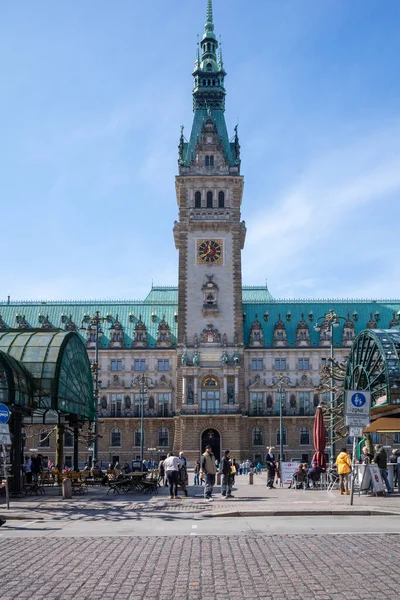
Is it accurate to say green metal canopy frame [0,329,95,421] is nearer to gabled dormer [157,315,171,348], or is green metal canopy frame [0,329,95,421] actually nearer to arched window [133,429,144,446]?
arched window [133,429,144,446]

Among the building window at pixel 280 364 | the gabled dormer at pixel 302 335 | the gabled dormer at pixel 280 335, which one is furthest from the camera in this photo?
the gabled dormer at pixel 302 335

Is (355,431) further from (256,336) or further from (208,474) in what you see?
(256,336)

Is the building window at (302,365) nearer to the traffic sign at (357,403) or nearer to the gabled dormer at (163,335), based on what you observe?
the gabled dormer at (163,335)

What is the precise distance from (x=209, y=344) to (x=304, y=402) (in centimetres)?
1535

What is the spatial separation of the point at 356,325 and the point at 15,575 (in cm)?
9473

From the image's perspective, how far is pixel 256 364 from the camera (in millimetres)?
98625

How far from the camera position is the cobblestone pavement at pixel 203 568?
11469 mm

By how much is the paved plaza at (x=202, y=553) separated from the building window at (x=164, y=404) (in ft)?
234

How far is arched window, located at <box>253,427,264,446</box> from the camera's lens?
95.9m

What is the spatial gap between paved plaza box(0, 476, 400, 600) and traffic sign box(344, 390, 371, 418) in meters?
3.21

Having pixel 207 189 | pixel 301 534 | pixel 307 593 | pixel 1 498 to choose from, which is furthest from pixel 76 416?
pixel 207 189

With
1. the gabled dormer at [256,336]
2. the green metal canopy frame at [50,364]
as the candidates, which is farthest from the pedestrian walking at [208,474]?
the gabled dormer at [256,336]

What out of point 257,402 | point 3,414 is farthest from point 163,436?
point 3,414

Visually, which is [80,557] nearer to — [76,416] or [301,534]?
[301,534]
